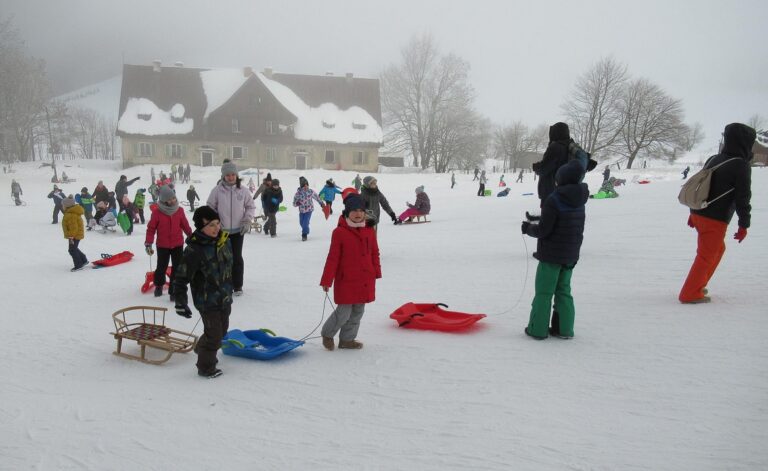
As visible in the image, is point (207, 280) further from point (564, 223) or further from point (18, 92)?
point (18, 92)

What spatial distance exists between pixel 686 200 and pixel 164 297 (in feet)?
24.7

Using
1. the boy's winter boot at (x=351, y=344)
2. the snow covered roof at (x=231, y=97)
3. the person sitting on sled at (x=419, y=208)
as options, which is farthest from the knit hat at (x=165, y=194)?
the snow covered roof at (x=231, y=97)

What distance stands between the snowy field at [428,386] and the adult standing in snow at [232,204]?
111 cm

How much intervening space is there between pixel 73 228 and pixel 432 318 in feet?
27.3

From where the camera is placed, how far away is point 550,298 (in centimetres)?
466

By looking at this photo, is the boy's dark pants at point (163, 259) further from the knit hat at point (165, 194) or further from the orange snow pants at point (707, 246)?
the orange snow pants at point (707, 246)

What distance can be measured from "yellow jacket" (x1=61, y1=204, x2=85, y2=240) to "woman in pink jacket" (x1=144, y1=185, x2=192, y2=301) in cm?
374

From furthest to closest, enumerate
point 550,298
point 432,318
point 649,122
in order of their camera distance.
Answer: point 649,122
point 432,318
point 550,298

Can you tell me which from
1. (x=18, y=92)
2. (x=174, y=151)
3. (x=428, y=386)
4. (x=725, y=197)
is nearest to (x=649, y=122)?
(x=174, y=151)

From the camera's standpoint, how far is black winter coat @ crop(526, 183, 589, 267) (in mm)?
4391

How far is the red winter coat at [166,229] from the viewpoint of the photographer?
276 inches

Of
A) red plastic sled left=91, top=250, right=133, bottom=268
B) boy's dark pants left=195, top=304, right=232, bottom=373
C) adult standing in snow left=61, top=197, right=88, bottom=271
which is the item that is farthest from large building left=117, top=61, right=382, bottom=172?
boy's dark pants left=195, top=304, right=232, bottom=373

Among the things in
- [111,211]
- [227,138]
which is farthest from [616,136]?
[111,211]

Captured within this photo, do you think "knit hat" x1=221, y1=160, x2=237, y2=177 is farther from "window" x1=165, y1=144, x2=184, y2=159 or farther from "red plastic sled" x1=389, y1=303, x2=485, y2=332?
"window" x1=165, y1=144, x2=184, y2=159
